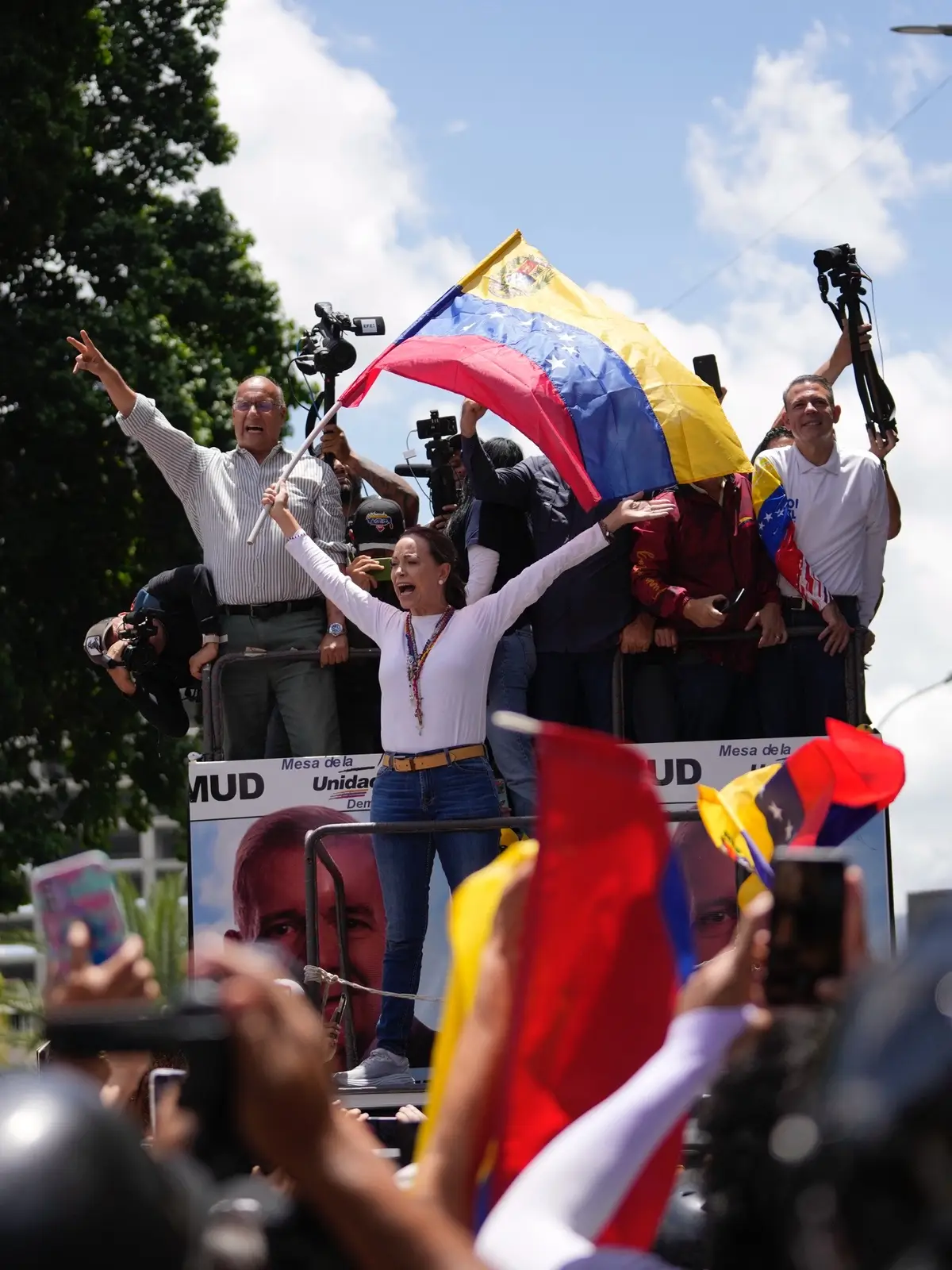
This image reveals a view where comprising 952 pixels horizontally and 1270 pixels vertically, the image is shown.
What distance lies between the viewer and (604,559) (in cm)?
738

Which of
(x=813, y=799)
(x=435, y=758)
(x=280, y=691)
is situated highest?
(x=280, y=691)

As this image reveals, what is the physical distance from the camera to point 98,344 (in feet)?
52.5

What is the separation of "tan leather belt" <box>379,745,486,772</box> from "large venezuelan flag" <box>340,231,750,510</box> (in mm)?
1127

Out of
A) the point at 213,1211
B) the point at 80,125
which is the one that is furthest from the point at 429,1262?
the point at 80,125

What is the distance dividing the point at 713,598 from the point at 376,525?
1402 millimetres

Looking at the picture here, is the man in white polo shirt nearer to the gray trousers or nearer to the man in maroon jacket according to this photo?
the man in maroon jacket

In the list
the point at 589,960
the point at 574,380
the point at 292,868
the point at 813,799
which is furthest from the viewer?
the point at 574,380

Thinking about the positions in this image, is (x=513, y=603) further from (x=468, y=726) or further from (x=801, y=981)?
(x=801, y=981)

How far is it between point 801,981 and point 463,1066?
40 cm

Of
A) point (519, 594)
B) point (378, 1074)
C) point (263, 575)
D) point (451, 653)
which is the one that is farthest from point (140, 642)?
point (378, 1074)

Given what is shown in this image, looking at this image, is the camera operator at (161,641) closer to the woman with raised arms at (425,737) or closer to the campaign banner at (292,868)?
the campaign banner at (292,868)

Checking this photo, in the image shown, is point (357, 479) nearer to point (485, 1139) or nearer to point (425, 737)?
point (425, 737)

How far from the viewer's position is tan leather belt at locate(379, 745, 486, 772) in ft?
21.7

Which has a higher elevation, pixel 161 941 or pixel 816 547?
pixel 816 547
